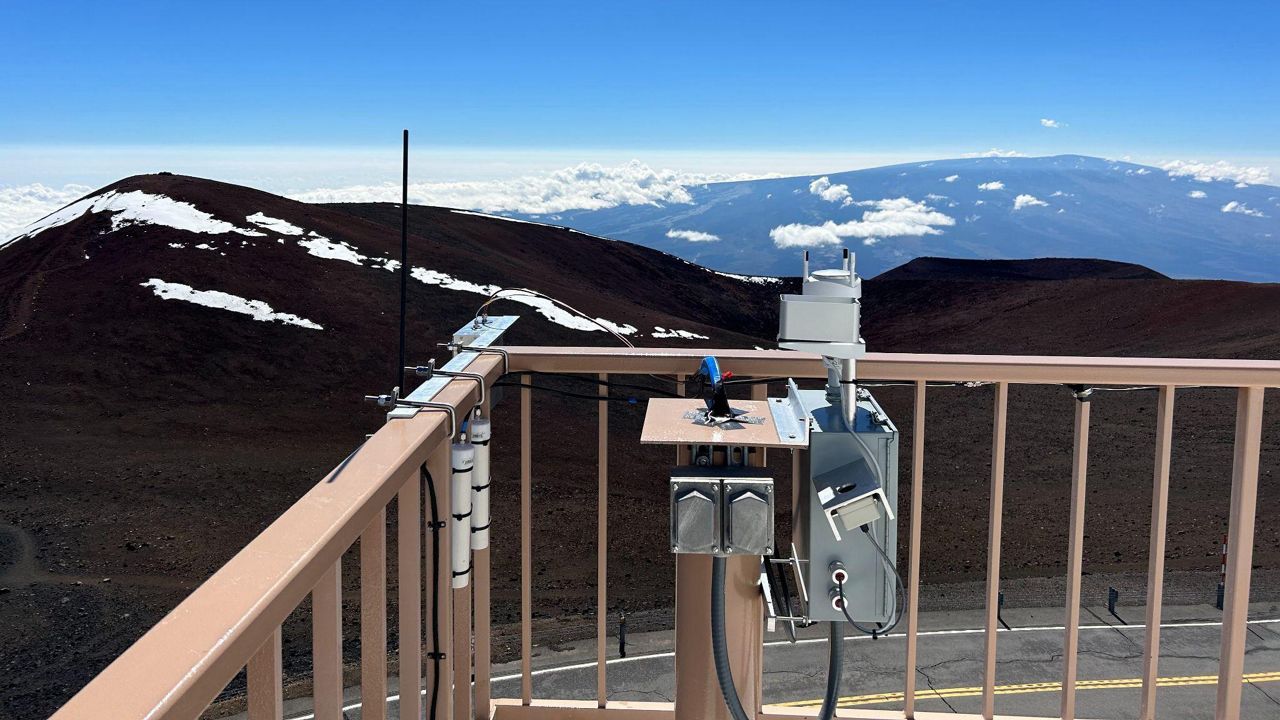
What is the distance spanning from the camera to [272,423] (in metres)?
13.7

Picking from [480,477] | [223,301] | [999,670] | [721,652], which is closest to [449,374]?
[480,477]

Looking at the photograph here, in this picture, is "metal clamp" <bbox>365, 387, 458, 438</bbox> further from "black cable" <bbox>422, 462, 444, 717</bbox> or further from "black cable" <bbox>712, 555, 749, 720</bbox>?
"black cable" <bbox>712, 555, 749, 720</bbox>

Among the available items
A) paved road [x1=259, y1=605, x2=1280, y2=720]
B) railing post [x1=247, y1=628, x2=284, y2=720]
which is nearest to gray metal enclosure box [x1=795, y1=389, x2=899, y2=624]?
railing post [x1=247, y1=628, x2=284, y2=720]

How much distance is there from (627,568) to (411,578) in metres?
7.74

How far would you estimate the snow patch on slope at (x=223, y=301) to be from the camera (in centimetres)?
1783

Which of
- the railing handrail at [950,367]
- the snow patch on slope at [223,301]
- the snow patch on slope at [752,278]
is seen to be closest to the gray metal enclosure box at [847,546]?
the railing handrail at [950,367]

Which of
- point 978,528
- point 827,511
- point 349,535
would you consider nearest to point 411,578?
point 349,535

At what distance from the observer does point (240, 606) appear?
1044mm

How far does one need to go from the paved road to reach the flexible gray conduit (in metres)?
3.45

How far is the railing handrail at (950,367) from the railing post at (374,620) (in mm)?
917

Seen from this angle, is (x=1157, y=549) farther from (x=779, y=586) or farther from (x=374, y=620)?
(x=374, y=620)

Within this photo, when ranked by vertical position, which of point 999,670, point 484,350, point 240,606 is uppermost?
point 484,350

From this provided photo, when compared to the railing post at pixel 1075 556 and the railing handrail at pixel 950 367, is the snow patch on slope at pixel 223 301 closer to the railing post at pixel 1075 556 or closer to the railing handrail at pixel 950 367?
the railing handrail at pixel 950 367

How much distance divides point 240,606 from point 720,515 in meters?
1.01
